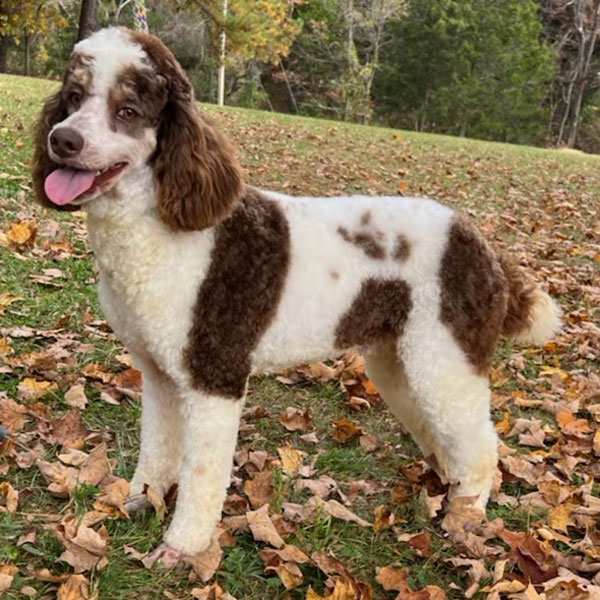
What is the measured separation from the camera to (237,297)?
2.54 meters

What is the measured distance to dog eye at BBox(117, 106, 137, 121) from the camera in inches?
89.0

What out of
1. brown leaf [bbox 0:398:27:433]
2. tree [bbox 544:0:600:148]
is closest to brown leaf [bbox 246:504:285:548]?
brown leaf [bbox 0:398:27:433]

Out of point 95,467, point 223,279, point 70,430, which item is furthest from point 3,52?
point 223,279

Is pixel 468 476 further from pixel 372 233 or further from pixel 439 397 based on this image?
pixel 372 233

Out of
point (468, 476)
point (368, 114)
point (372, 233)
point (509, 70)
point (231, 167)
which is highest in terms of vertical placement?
point (231, 167)

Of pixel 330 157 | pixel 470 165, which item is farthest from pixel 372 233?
pixel 470 165

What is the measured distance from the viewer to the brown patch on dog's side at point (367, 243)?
8.96 feet

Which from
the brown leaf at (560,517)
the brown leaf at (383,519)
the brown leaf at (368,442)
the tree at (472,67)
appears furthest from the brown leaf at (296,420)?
the tree at (472,67)

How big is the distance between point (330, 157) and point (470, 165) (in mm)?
3007

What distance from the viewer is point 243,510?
9.61 ft

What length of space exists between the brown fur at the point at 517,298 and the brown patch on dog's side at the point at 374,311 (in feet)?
1.71

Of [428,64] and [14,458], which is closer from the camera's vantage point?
[14,458]

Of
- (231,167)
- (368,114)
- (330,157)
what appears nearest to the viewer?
(231,167)

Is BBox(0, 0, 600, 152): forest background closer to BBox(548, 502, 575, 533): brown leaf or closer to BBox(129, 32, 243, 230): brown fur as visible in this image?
BBox(548, 502, 575, 533): brown leaf
